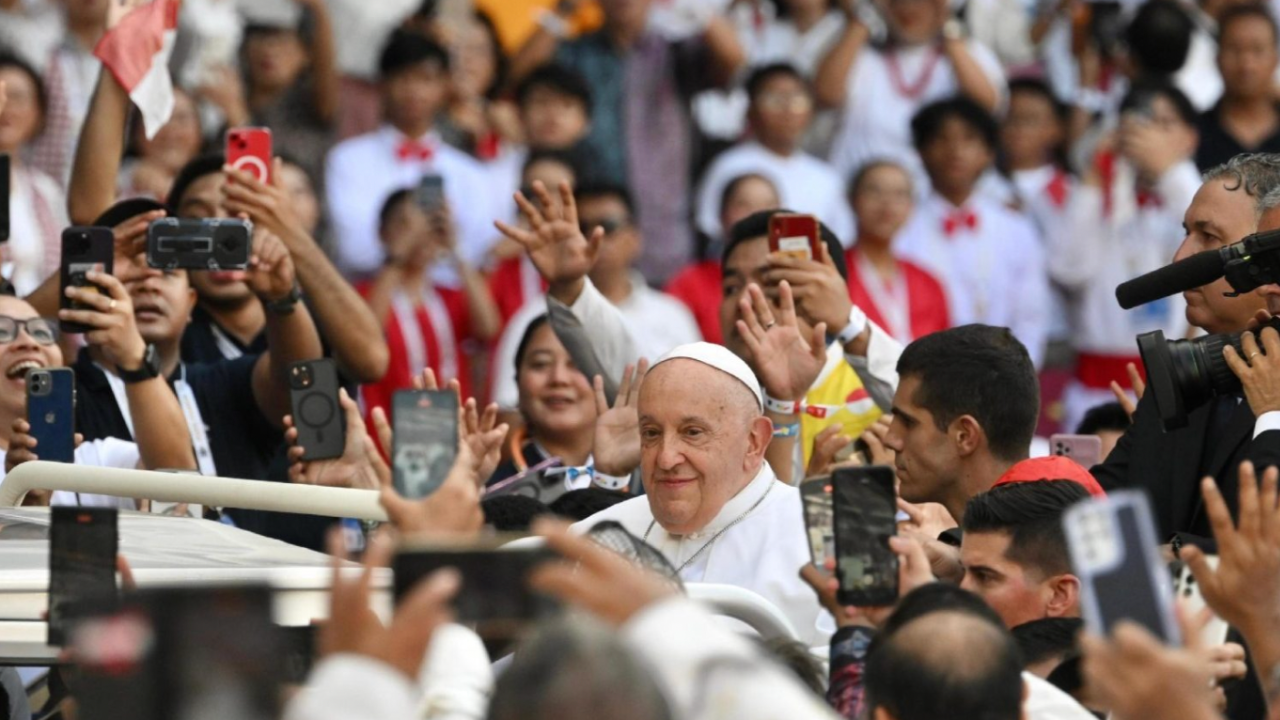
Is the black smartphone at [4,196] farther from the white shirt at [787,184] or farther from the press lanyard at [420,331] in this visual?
the white shirt at [787,184]

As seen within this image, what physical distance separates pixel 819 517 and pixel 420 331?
595 centimetres

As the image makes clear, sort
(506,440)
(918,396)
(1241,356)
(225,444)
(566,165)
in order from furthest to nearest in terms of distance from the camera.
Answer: (566,165) < (506,440) < (225,444) < (918,396) < (1241,356)

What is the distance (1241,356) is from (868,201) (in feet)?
17.3

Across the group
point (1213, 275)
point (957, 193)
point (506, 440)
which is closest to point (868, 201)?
point (957, 193)

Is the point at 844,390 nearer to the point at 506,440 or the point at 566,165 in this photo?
the point at 506,440

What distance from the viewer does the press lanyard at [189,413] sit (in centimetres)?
697

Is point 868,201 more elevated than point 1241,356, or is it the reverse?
point 868,201

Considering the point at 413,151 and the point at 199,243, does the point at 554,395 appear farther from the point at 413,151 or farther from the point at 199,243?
the point at 413,151

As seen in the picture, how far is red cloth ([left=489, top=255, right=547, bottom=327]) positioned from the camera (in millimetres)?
10578

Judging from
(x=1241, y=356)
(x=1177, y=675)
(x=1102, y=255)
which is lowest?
(x=1177, y=675)

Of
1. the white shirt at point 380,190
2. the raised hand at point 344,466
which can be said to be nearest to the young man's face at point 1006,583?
the raised hand at point 344,466

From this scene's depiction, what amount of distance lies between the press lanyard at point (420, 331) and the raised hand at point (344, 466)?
373cm

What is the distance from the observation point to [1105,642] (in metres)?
3.22

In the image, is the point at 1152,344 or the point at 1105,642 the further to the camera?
the point at 1152,344
